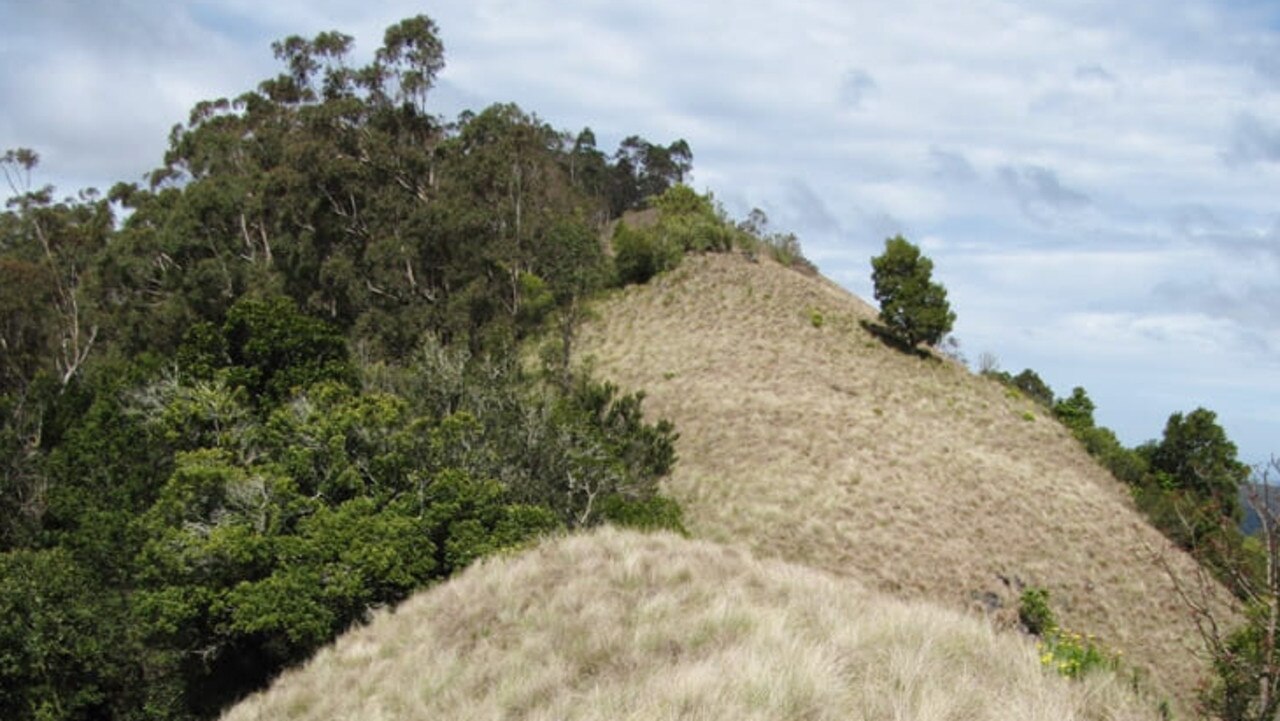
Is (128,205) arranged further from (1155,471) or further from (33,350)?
(1155,471)

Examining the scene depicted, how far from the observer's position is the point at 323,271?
38.8m

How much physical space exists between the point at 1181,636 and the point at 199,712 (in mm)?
30623

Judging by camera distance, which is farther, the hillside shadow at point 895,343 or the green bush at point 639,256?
the green bush at point 639,256

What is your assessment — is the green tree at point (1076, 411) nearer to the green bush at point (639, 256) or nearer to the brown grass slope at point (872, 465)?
the brown grass slope at point (872, 465)

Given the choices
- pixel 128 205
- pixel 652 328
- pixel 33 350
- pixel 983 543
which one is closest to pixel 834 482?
pixel 983 543

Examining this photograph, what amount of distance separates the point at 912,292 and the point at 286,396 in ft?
114

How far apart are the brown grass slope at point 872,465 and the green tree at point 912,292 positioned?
6.59ft

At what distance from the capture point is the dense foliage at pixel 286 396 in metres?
16.9

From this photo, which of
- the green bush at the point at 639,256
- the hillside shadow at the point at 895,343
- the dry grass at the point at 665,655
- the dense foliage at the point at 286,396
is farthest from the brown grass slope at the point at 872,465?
the dry grass at the point at 665,655

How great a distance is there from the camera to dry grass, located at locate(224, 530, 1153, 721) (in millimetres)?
6426

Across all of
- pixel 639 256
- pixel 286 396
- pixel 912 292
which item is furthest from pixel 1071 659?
pixel 639 256

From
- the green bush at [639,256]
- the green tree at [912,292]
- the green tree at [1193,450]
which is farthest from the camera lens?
the green bush at [639,256]

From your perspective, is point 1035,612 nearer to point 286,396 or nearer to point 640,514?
point 640,514

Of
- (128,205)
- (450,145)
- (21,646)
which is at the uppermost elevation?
(450,145)
